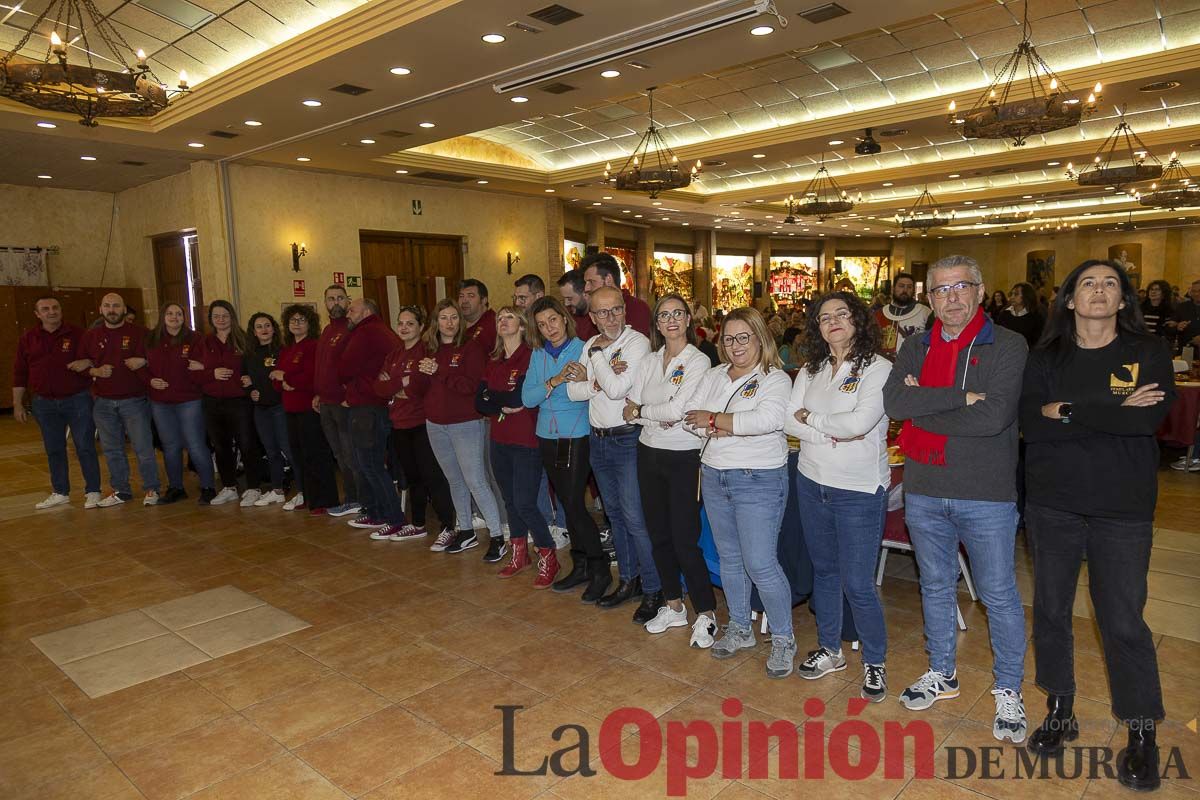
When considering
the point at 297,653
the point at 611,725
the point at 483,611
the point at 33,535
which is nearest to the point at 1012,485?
the point at 611,725

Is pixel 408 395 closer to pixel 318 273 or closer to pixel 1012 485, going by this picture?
pixel 1012 485

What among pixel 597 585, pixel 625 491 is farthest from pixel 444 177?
pixel 625 491

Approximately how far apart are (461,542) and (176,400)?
10.4 ft

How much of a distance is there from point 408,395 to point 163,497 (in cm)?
324

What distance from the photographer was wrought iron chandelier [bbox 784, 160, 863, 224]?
43.0ft

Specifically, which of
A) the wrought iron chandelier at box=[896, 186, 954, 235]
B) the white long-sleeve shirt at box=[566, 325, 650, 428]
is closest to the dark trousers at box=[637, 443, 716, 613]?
the white long-sleeve shirt at box=[566, 325, 650, 428]

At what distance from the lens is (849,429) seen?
2828 mm

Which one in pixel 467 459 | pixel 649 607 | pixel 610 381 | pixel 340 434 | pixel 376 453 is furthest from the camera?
pixel 340 434

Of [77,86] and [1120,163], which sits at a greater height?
[1120,163]

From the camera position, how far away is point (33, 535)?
19.2 ft

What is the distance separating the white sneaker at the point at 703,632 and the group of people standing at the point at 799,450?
0.01 meters

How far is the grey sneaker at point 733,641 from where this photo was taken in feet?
11.4

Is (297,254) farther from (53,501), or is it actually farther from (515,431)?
(515,431)

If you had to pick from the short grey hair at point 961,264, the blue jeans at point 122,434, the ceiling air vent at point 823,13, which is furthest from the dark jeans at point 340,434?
the ceiling air vent at point 823,13
